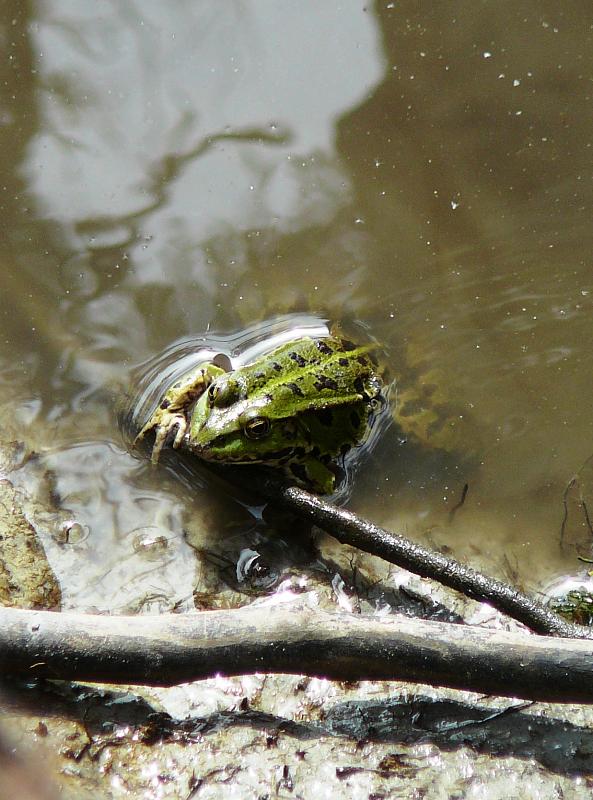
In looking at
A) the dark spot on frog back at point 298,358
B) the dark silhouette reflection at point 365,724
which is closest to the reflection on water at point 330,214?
the dark spot on frog back at point 298,358

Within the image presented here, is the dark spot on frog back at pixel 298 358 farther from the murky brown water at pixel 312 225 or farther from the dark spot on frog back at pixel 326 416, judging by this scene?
the murky brown water at pixel 312 225

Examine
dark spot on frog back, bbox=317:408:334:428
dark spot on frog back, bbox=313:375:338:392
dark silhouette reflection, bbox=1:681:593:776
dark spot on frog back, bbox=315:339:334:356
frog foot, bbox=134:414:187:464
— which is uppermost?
dark spot on frog back, bbox=315:339:334:356

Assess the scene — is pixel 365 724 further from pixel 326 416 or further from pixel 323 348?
pixel 323 348

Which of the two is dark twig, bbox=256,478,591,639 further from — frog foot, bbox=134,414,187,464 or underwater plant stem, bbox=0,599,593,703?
frog foot, bbox=134,414,187,464

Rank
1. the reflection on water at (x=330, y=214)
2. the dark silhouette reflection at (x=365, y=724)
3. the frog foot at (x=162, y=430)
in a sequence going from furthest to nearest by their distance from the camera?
the reflection on water at (x=330, y=214) → the frog foot at (x=162, y=430) → the dark silhouette reflection at (x=365, y=724)

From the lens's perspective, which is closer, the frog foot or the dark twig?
the dark twig

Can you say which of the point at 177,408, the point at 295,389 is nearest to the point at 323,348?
the point at 295,389

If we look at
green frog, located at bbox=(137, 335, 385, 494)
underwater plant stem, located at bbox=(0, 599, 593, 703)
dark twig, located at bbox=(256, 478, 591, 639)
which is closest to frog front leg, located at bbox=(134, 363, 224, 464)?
green frog, located at bbox=(137, 335, 385, 494)
